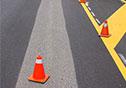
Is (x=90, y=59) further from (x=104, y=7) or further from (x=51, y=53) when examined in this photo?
(x=104, y=7)

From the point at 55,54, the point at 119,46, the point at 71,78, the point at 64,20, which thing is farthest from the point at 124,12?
the point at 71,78

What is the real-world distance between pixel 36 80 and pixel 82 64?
1647 mm

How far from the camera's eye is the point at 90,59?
386 inches

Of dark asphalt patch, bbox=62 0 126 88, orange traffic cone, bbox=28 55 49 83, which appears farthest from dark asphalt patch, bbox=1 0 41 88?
dark asphalt patch, bbox=62 0 126 88

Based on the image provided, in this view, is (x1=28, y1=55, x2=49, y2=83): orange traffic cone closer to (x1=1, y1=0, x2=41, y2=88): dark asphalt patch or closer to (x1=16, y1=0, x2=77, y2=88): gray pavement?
(x1=16, y1=0, x2=77, y2=88): gray pavement

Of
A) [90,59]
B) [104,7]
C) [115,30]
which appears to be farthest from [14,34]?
[104,7]

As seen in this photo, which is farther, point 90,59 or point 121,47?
point 121,47

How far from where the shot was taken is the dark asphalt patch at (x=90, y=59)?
8383 millimetres

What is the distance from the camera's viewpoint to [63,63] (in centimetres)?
933

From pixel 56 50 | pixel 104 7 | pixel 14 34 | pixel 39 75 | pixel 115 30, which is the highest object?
pixel 39 75

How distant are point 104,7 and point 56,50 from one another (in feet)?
28.4

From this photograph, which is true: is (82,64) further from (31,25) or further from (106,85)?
(31,25)

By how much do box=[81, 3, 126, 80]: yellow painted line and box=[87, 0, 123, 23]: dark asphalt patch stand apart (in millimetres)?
250

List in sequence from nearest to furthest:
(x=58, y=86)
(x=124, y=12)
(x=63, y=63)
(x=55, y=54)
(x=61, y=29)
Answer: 1. (x=58, y=86)
2. (x=63, y=63)
3. (x=55, y=54)
4. (x=61, y=29)
5. (x=124, y=12)
